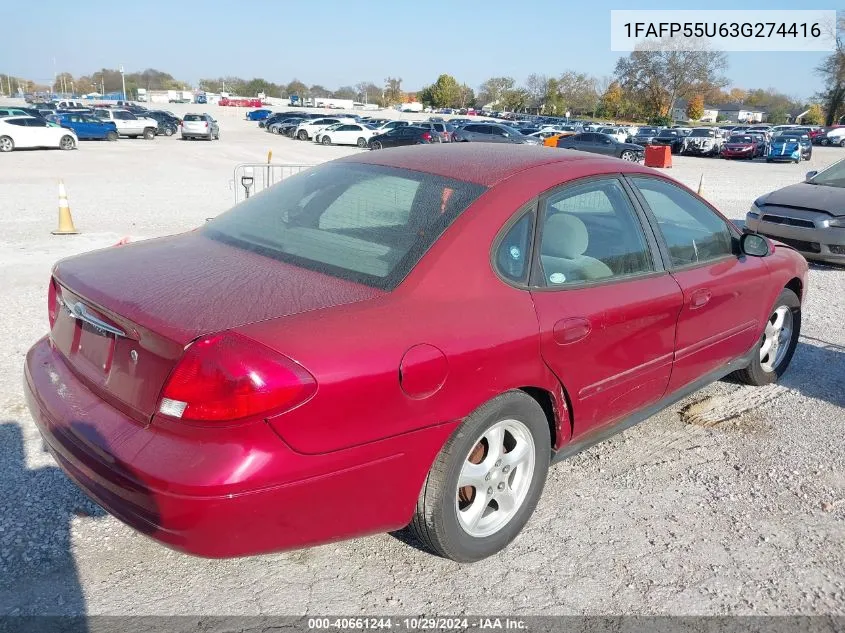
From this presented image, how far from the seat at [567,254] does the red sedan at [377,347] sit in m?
0.01

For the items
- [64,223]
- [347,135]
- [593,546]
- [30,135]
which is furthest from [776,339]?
[347,135]

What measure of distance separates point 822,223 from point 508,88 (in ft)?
456

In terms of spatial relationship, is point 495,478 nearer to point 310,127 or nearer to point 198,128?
point 198,128

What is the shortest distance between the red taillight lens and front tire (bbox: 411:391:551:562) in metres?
0.70

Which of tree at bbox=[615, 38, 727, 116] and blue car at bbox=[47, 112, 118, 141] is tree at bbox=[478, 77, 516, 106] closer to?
tree at bbox=[615, 38, 727, 116]

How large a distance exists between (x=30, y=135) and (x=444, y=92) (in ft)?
377

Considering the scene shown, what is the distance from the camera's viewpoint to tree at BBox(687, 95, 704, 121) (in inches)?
3935

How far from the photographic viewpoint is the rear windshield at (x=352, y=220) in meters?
2.71

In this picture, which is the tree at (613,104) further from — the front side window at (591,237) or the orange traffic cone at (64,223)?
the front side window at (591,237)

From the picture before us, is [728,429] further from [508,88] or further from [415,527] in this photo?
[508,88]

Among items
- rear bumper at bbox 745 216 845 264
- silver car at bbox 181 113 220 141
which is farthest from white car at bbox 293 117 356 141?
rear bumper at bbox 745 216 845 264

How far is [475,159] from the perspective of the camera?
3.31 m

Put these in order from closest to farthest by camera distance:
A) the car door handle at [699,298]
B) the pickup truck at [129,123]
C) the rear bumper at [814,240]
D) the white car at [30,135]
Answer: the car door handle at [699,298] → the rear bumper at [814,240] → the white car at [30,135] → the pickup truck at [129,123]

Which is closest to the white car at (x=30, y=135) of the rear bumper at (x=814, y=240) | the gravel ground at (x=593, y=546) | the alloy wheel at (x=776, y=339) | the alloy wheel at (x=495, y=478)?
the gravel ground at (x=593, y=546)
